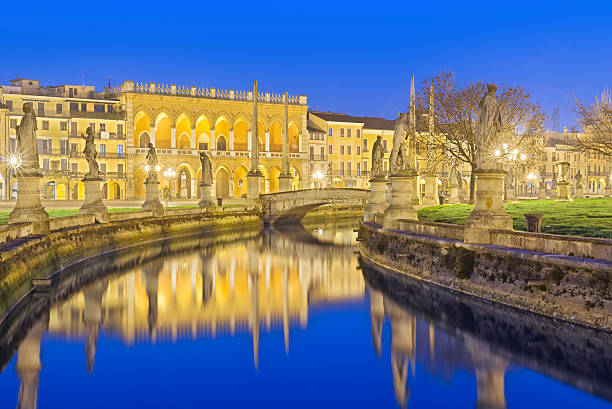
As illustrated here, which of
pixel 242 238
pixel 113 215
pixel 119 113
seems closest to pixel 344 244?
pixel 242 238

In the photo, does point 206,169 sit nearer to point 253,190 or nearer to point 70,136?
point 253,190

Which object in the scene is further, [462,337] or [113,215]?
[113,215]

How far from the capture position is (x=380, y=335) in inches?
608

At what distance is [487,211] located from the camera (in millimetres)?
17203

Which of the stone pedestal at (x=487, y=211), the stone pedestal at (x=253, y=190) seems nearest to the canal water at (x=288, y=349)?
the stone pedestal at (x=487, y=211)

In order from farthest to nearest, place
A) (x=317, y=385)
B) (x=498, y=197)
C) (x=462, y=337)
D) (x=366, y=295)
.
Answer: (x=366, y=295) → (x=498, y=197) → (x=462, y=337) → (x=317, y=385)

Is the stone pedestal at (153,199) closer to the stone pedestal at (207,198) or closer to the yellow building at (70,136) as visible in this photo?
the stone pedestal at (207,198)

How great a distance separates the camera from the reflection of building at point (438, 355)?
11383 mm

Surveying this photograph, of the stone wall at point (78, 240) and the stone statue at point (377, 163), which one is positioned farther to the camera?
the stone statue at point (377, 163)

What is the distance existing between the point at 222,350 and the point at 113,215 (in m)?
18.9

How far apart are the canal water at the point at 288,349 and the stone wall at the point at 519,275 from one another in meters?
0.34

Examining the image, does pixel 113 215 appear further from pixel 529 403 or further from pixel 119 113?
pixel 119 113

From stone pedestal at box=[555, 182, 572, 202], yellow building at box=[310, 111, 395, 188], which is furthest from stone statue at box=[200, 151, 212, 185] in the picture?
yellow building at box=[310, 111, 395, 188]

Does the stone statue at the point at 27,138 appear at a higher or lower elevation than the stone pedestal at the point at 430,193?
higher
